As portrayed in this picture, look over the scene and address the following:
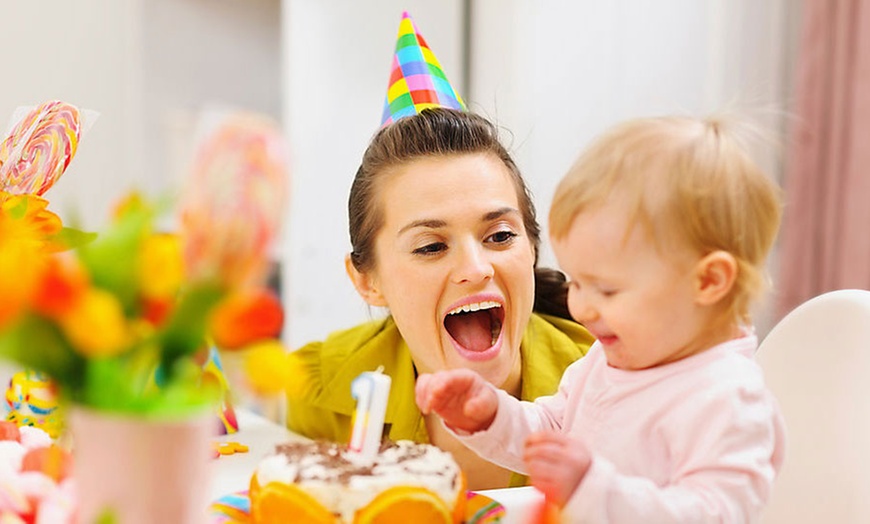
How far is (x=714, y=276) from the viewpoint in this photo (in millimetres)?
711

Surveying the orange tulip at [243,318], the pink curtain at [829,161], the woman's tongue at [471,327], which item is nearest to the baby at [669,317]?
the orange tulip at [243,318]

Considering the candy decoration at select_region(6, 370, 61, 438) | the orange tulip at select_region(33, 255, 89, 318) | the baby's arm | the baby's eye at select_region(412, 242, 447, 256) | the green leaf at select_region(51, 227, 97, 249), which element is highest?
the orange tulip at select_region(33, 255, 89, 318)

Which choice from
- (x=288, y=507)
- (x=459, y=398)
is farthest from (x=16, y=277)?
(x=459, y=398)

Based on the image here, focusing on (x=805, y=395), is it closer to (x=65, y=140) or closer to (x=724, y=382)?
(x=724, y=382)

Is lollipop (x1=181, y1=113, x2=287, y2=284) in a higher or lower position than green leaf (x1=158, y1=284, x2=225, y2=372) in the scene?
higher

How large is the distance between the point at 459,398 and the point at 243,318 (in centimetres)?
29

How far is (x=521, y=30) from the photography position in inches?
109

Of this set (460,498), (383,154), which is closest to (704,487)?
(460,498)

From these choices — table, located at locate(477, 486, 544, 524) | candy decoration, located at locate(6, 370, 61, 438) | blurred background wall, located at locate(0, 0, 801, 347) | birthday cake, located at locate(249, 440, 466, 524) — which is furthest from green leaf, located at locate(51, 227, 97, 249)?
blurred background wall, located at locate(0, 0, 801, 347)

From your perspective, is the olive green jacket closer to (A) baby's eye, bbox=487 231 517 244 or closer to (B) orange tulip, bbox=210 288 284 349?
(A) baby's eye, bbox=487 231 517 244

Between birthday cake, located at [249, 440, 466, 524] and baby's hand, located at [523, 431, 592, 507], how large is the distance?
3.2 inches

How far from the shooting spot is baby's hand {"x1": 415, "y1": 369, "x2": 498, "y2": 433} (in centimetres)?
80

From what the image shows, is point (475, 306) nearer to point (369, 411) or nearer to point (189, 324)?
point (369, 411)

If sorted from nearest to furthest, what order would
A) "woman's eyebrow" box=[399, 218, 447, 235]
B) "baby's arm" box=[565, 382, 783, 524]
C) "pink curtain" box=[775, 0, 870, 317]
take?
1. "baby's arm" box=[565, 382, 783, 524]
2. "woman's eyebrow" box=[399, 218, 447, 235]
3. "pink curtain" box=[775, 0, 870, 317]
